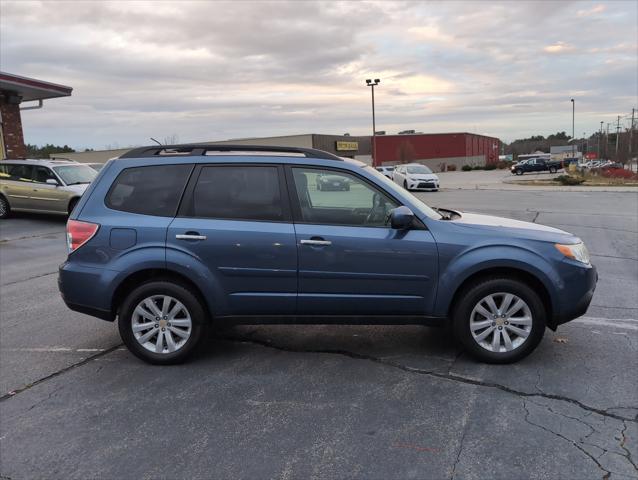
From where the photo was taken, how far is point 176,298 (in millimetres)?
4273

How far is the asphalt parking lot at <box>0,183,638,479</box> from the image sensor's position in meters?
2.94

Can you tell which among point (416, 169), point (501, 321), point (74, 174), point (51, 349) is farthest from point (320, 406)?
point (416, 169)

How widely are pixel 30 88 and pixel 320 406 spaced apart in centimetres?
1787

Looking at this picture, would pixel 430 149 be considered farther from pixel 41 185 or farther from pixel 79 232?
pixel 79 232

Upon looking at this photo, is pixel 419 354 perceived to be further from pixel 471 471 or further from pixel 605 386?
pixel 471 471

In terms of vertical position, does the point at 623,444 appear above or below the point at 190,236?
below

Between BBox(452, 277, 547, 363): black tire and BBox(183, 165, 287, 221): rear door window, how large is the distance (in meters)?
1.67

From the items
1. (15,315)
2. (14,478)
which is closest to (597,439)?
(14,478)

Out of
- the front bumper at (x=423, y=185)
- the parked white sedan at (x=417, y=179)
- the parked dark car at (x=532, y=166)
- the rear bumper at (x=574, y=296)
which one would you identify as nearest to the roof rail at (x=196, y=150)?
the rear bumper at (x=574, y=296)

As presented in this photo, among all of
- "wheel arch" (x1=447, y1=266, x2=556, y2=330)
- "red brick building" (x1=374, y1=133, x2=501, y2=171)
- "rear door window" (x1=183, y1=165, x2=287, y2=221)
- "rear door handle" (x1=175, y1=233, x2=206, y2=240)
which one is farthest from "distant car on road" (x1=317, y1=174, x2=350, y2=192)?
"red brick building" (x1=374, y1=133, x2=501, y2=171)

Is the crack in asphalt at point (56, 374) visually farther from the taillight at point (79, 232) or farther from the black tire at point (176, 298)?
the taillight at point (79, 232)

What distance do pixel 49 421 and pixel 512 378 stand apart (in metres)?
3.40

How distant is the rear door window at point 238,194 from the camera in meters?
4.31

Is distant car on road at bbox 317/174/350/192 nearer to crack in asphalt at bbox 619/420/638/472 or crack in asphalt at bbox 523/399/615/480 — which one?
crack in asphalt at bbox 523/399/615/480
